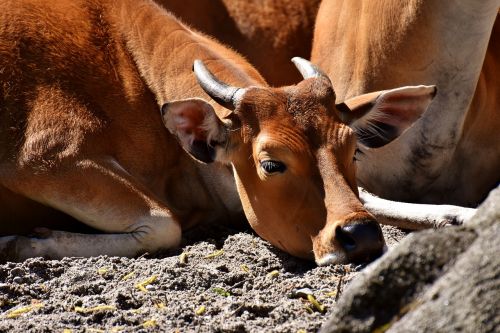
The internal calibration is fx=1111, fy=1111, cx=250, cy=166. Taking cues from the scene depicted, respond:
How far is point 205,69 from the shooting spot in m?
6.63

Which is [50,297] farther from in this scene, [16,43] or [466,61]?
[466,61]

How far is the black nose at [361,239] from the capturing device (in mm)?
5734

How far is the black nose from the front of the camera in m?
5.73

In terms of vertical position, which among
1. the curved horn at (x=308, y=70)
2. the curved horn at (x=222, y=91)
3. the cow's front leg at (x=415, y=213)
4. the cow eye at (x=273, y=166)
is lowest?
the cow's front leg at (x=415, y=213)

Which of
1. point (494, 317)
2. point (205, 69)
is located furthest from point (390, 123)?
point (494, 317)

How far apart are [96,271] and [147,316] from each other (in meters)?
0.93

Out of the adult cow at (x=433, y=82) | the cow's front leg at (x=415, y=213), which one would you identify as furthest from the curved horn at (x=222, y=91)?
the cow's front leg at (x=415, y=213)

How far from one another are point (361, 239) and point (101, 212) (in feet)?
6.01

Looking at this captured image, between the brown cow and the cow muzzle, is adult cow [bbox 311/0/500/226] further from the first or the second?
the cow muzzle

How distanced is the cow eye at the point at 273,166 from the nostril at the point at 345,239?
0.54 meters

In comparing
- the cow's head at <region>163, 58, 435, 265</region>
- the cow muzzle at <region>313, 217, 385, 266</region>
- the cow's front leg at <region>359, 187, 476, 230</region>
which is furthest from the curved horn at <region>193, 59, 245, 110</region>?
the cow's front leg at <region>359, 187, 476, 230</region>

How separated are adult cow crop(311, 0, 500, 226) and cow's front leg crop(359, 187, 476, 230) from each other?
0.05m

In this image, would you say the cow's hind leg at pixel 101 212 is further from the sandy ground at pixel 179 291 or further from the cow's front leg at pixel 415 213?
the cow's front leg at pixel 415 213

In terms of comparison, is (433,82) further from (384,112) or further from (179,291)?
(179,291)
